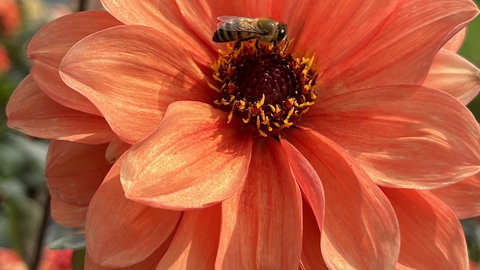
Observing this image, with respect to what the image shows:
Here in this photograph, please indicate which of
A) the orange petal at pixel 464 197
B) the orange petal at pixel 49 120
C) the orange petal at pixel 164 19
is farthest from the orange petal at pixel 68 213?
the orange petal at pixel 464 197

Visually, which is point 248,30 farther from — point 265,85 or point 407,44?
point 407,44

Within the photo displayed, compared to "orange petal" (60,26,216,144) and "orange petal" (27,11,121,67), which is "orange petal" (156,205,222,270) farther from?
"orange petal" (27,11,121,67)

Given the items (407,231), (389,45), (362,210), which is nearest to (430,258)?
(407,231)

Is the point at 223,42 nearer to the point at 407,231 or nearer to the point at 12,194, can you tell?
the point at 407,231

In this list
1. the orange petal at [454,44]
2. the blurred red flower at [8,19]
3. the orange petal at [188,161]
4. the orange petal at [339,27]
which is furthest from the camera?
the blurred red flower at [8,19]

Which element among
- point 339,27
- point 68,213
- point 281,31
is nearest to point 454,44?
point 339,27

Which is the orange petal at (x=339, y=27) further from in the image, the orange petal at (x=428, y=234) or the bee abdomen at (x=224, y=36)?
the orange petal at (x=428, y=234)
